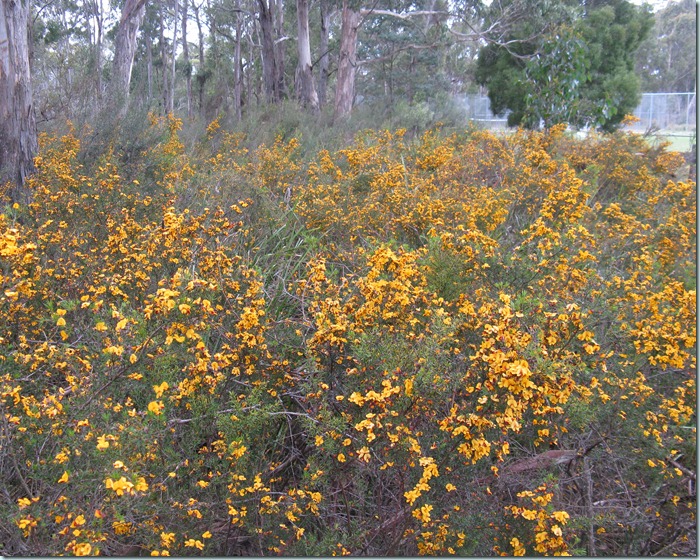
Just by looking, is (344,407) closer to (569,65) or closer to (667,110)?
(569,65)

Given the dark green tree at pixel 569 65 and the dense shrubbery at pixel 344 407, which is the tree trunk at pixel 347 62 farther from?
the dense shrubbery at pixel 344 407

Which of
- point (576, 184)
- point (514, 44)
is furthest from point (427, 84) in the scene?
point (576, 184)

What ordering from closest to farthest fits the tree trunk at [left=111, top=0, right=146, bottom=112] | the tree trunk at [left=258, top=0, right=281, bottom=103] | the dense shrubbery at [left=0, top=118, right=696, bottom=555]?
the dense shrubbery at [left=0, top=118, right=696, bottom=555], the tree trunk at [left=111, top=0, right=146, bottom=112], the tree trunk at [left=258, top=0, right=281, bottom=103]

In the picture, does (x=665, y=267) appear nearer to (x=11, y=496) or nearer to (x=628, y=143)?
(x=11, y=496)

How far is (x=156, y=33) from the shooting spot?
100 ft

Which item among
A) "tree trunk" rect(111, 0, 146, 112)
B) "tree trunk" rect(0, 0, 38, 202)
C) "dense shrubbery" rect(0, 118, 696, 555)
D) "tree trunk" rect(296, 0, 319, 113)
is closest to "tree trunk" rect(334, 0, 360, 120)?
"tree trunk" rect(296, 0, 319, 113)

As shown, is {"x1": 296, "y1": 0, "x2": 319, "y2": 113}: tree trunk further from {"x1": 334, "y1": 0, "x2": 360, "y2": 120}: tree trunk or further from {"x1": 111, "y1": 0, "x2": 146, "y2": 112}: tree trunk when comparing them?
{"x1": 111, "y1": 0, "x2": 146, "y2": 112}: tree trunk

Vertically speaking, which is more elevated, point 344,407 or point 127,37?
point 127,37

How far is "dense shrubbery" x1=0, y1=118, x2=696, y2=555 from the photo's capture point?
1.99 meters

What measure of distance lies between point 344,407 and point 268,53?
12.1m

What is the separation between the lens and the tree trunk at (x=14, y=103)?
17.4 feet

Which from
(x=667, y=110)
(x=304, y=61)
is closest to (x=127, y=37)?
(x=304, y=61)

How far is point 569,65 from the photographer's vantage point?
11.2 meters

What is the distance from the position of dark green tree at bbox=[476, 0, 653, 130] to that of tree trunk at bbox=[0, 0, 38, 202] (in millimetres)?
8685
